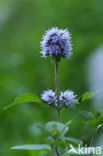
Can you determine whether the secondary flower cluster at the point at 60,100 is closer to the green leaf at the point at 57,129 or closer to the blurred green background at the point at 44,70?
the green leaf at the point at 57,129

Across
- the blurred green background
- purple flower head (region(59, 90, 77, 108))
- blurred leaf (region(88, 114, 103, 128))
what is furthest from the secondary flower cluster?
the blurred green background

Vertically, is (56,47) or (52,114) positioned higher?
(52,114)

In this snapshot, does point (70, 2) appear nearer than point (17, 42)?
Yes

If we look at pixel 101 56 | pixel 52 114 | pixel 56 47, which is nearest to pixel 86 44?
pixel 101 56

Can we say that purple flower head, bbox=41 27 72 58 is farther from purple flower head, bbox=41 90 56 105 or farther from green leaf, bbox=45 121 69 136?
green leaf, bbox=45 121 69 136

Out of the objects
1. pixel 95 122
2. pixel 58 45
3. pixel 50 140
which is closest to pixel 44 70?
pixel 58 45

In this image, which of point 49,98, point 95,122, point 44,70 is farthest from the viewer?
point 44,70

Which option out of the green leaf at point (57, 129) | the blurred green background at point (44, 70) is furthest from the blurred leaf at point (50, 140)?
the blurred green background at point (44, 70)

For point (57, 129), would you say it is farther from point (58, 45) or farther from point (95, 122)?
point (58, 45)

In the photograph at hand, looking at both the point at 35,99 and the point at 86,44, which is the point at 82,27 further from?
the point at 35,99

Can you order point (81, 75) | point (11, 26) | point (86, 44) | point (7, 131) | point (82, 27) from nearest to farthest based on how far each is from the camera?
point (7, 131) < point (81, 75) < point (86, 44) < point (82, 27) < point (11, 26)
